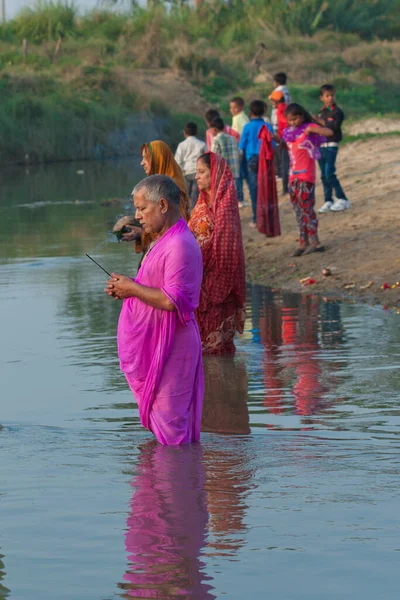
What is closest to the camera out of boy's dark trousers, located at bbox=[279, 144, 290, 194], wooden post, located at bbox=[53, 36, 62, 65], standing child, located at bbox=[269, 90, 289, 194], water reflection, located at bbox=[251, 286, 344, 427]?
water reflection, located at bbox=[251, 286, 344, 427]

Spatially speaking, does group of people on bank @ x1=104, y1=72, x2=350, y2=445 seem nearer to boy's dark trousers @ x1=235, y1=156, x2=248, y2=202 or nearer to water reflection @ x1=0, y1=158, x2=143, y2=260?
boy's dark trousers @ x1=235, y1=156, x2=248, y2=202

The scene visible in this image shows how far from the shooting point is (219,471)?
5555 mm

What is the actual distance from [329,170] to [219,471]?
9.23 metres

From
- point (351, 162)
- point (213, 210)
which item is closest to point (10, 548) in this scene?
point (213, 210)

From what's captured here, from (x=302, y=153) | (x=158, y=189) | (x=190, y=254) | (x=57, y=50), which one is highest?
(x=57, y=50)

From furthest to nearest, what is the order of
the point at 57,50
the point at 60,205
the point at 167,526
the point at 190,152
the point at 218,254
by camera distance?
the point at 57,50 < the point at 60,205 < the point at 190,152 < the point at 218,254 < the point at 167,526

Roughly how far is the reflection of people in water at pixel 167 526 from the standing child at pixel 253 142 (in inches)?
365

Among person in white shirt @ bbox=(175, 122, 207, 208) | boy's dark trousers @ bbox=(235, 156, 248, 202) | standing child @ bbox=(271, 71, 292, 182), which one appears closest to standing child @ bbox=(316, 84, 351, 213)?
boy's dark trousers @ bbox=(235, 156, 248, 202)

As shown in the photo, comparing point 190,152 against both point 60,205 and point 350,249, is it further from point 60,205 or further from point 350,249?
point 60,205

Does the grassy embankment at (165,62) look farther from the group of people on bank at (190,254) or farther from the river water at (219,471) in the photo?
the river water at (219,471)

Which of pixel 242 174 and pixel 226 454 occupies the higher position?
pixel 242 174

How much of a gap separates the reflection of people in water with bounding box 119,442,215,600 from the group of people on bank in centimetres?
15

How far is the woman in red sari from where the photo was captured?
8.24 meters

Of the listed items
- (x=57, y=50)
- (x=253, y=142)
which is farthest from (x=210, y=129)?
(x=57, y=50)
